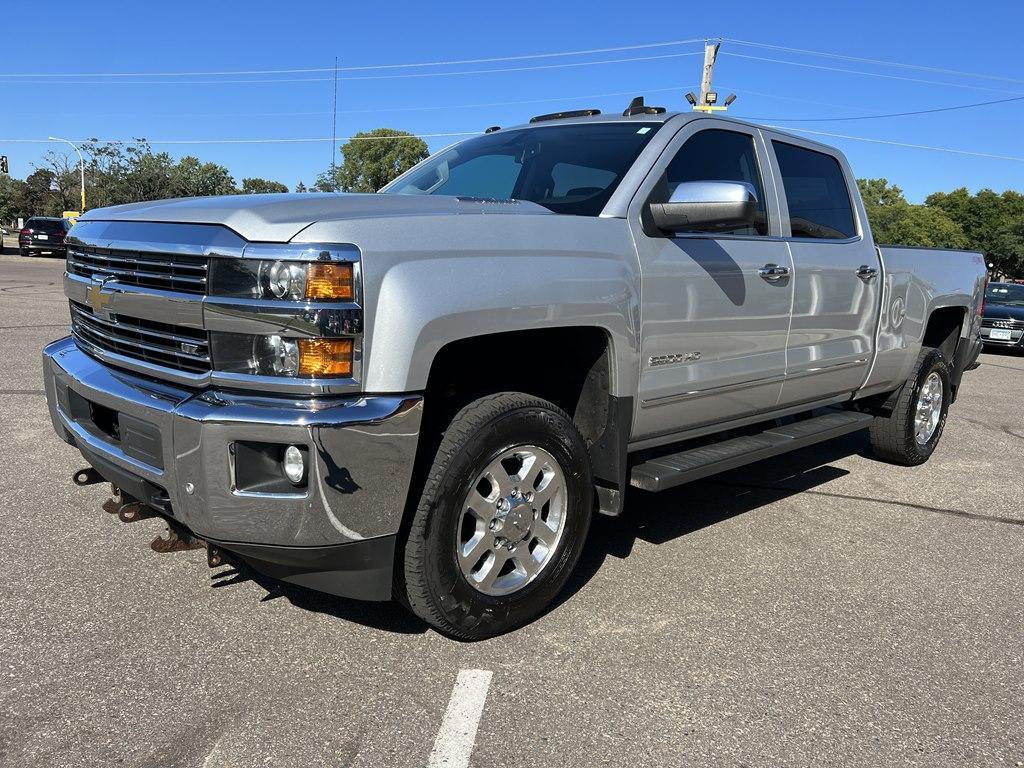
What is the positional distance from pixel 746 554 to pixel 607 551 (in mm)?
678

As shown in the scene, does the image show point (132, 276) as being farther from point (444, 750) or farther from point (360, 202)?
point (444, 750)

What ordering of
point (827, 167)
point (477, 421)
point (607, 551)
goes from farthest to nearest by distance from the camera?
1. point (827, 167)
2. point (607, 551)
3. point (477, 421)

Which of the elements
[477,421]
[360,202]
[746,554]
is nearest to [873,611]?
[746,554]

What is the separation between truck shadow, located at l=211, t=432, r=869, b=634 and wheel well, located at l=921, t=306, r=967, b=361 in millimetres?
944

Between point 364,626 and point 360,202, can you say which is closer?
point 360,202

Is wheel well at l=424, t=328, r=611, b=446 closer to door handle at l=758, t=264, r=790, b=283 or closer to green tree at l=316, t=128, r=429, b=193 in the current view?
door handle at l=758, t=264, r=790, b=283

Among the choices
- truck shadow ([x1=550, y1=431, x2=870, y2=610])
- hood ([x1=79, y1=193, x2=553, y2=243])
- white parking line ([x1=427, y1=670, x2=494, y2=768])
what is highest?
hood ([x1=79, y1=193, x2=553, y2=243])

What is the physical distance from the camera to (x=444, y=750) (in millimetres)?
2447

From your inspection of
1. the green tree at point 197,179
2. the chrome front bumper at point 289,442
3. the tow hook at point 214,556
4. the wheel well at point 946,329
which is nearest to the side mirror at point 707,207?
the chrome front bumper at point 289,442

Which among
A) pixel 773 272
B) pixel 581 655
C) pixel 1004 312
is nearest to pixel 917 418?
pixel 773 272

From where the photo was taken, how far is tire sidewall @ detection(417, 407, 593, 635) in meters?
2.83

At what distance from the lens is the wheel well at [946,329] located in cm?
634

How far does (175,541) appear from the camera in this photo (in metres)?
3.06

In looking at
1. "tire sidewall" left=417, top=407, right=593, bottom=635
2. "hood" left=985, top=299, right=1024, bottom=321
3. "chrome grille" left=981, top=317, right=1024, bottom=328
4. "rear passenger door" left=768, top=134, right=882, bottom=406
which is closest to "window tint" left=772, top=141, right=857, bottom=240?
"rear passenger door" left=768, top=134, right=882, bottom=406
